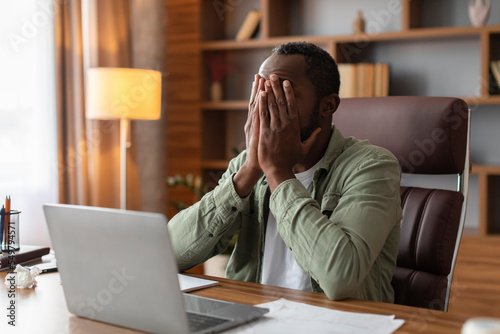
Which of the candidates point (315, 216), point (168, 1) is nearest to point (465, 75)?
point (168, 1)

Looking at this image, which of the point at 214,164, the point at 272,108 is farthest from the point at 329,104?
the point at 214,164

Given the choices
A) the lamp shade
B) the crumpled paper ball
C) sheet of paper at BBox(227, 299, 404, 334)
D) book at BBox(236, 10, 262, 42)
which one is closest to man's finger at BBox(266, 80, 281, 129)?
sheet of paper at BBox(227, 299, 404, 334)

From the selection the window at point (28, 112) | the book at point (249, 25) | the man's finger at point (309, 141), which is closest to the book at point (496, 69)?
the book at point (249, 25)

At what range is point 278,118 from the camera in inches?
52.9

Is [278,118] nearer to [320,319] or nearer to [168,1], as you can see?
[320,319]

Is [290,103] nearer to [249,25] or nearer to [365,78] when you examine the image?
[365,78]

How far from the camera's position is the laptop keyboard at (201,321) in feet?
2.82

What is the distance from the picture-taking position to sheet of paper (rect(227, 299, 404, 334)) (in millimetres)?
858

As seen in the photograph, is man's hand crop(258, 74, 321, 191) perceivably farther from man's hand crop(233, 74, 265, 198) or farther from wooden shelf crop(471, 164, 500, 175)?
wooden shelf crop(471, 164, 500, 175)

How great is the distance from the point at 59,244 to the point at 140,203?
265 centimetres

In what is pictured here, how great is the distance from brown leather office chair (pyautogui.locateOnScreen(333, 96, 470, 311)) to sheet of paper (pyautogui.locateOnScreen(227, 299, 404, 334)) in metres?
0.54

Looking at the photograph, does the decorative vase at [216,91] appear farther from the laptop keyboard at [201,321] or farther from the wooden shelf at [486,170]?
the laptop keyboard at [201,321]

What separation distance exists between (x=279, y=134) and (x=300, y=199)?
0.20 meters

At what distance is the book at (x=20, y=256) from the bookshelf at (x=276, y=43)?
80.0 inches
